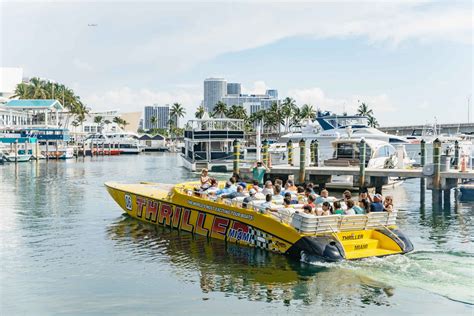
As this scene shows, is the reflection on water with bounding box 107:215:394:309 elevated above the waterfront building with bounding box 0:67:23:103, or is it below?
below

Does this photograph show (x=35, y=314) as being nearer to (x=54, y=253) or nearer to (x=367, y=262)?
(x=54, y=253)

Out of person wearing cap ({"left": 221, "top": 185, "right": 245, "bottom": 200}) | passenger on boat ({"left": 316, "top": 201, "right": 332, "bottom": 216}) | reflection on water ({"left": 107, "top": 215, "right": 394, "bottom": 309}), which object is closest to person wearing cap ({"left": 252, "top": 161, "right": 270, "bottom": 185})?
reflection on water ({"left": 107, "top": 215, "right": 394, "bottom": 309})

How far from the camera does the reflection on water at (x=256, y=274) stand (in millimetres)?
13336

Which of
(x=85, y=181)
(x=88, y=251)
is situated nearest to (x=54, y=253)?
(x=88, y=251)

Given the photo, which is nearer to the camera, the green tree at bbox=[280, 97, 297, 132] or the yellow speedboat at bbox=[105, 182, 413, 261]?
the yellow speedboat at bbox=[105, 182, 413, 261]

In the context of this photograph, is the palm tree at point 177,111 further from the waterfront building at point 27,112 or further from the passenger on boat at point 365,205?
the passenger on boat at point 365,205

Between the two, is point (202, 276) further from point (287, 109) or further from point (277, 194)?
point (287, 109)

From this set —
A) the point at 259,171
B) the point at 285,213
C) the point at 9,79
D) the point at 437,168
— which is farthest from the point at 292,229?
the point at 9,79

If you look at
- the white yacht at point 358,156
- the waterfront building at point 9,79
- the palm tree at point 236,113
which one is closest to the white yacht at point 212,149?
the white yacht at point 358,156

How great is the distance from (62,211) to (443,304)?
19891 millimetres

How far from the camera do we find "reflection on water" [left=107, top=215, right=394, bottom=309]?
13.3m

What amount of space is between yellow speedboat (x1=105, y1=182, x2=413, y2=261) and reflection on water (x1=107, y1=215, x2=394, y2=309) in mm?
329

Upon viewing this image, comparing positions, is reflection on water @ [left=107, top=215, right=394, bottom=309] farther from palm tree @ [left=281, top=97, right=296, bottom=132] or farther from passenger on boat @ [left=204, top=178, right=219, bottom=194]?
palm tree @ [left=281, top=97, right=296, bottom=132]

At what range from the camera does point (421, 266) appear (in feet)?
49.9
